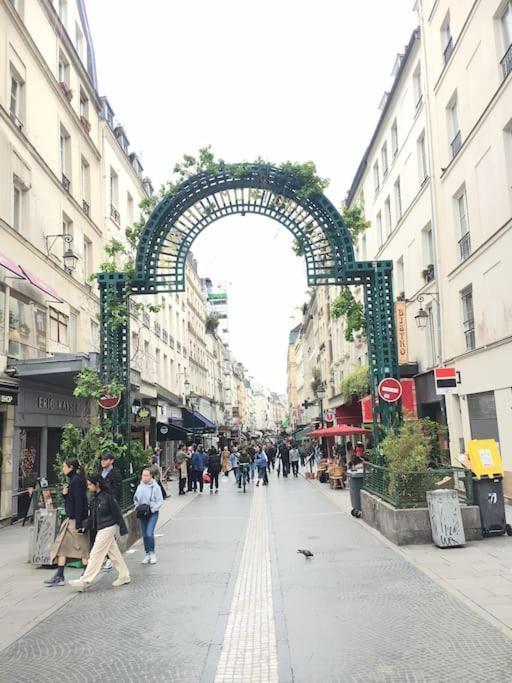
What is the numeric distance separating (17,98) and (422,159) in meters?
13.3

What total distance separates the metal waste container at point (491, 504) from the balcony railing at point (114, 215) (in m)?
20.2

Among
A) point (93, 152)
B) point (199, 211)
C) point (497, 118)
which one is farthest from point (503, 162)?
point (93, 152)

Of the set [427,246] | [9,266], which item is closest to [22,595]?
[9,266]

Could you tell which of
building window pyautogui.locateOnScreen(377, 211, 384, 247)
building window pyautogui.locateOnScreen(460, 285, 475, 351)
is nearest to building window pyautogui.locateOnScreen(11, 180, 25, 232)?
building window pyautogui.locateOnScreen(460, 285, 475, 351)

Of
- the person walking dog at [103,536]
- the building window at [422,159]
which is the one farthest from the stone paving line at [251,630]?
the building window at [422,159]

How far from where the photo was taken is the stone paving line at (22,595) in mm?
6679

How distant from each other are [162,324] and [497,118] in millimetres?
24960

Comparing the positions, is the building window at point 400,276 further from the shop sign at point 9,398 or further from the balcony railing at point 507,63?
the shop sign at point 9,398

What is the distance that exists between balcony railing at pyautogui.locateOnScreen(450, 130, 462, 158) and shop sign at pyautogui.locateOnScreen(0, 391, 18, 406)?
13876mm

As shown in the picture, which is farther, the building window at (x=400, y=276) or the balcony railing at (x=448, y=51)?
the building window at (x=400, y=276)

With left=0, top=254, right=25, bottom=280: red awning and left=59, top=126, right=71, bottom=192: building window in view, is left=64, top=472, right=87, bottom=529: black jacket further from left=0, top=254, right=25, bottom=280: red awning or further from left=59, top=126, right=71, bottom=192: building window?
left=59, top=126, right=71, bottom=192: building window

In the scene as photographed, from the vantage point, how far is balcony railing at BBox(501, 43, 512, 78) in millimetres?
14328

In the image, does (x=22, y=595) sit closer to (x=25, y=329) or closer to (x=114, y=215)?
(x=25, y=329)

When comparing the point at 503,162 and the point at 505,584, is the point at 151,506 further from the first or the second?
the point at 503,162
